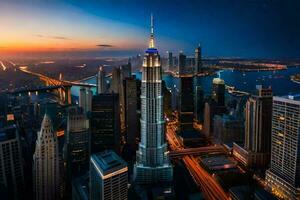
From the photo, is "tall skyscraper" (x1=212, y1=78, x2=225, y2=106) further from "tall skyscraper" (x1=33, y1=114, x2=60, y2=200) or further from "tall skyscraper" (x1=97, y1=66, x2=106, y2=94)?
"tall skyscraper" (x1=33, y1=114, x2=60, y2=200)

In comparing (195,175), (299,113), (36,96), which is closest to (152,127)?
(195,175)

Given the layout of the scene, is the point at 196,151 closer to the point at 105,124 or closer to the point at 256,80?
the point at 105,124

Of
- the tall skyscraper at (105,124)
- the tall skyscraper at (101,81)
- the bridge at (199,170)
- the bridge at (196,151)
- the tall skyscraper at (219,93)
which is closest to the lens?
the bridge at (199,170)

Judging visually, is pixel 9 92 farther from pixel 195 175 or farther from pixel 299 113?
pixel 299 113

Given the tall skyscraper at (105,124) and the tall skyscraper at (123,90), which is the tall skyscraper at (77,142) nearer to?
the tall skyscraper at (105,124)

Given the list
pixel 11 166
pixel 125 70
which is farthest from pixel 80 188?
pixel 125 70

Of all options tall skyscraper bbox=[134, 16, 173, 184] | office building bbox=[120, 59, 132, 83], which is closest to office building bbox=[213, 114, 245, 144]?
tall skyscraper bbox=[134, 16, 173, 184]

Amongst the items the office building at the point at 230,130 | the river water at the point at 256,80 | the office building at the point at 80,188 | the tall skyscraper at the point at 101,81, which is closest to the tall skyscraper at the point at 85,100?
the tall skyscraper at the point at 101,81
